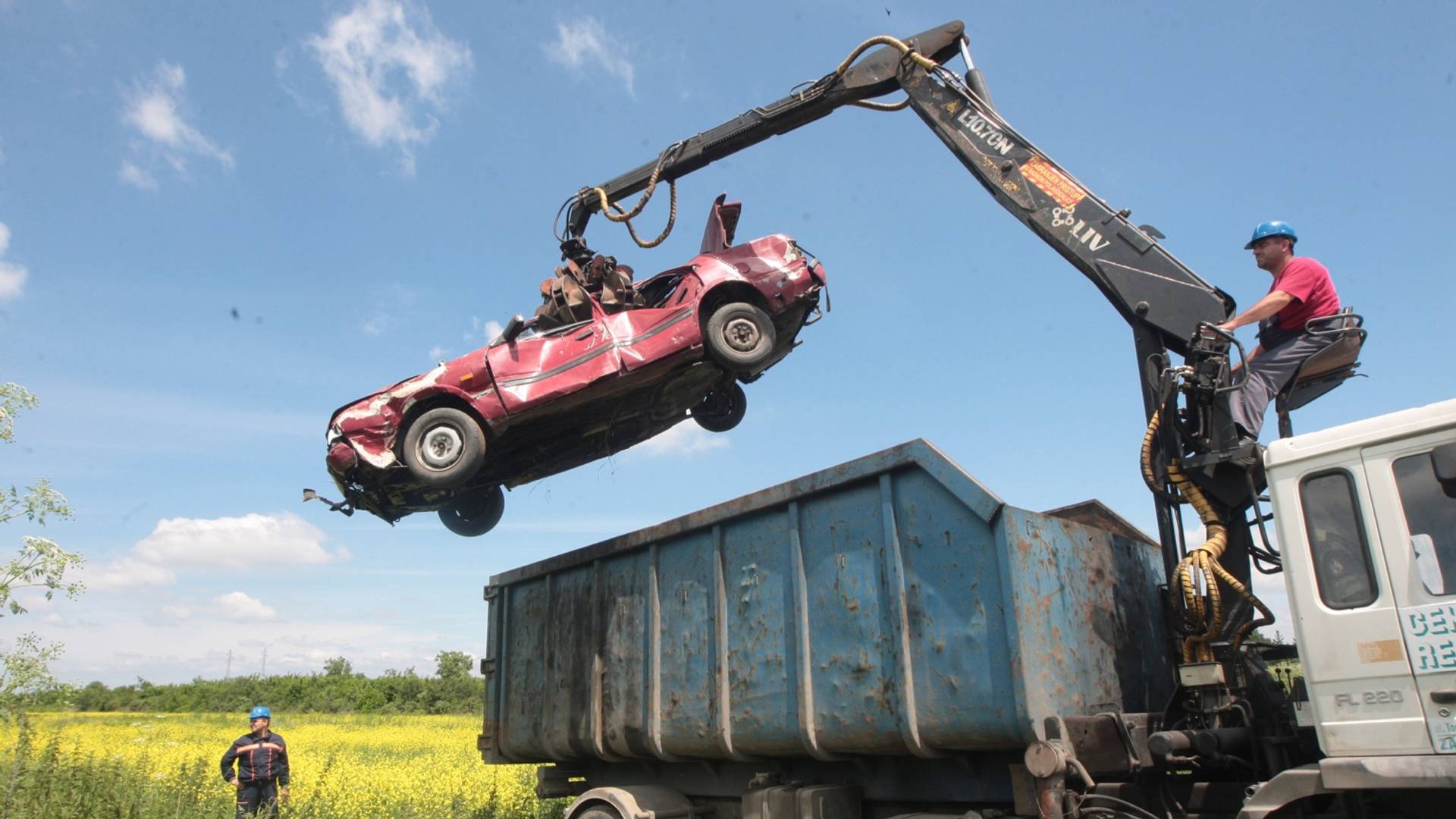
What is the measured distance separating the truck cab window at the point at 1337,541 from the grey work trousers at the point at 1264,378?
0.80 m

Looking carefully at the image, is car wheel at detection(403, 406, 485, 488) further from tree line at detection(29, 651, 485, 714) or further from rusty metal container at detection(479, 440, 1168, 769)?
tree line at detection(29, 651, 485, 714)

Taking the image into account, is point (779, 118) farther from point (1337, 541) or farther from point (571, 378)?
point (1337, 541)

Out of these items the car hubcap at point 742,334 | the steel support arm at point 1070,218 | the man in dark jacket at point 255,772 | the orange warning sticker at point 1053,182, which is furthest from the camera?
the man in dark jacket at point 255,772

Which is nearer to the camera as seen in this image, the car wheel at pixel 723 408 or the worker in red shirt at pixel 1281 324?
the worker in red shirt at pixel 1281 324

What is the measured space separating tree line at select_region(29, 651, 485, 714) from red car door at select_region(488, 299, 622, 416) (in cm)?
3244

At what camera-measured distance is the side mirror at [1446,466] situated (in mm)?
2977

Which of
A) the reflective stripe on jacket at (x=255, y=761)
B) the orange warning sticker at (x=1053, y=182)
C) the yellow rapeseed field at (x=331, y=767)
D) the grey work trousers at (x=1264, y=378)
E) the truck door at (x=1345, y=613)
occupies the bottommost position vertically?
the yellow rapeseed field at (x=331, y=767)

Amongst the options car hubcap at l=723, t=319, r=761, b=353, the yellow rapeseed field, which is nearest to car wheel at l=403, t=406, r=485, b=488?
car hubcap at l=723, t=319, r=761, b=353

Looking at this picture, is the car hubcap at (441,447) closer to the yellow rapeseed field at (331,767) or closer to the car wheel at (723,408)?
the car wheel at (723,408)

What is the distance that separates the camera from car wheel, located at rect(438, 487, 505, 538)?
7.94 metres

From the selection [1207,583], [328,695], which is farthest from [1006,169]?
[328,695]

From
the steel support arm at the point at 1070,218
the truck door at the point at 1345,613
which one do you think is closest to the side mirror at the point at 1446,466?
the truck door at the point at 1345,613

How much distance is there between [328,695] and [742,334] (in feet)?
122

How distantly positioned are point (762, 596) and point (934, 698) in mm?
1225
